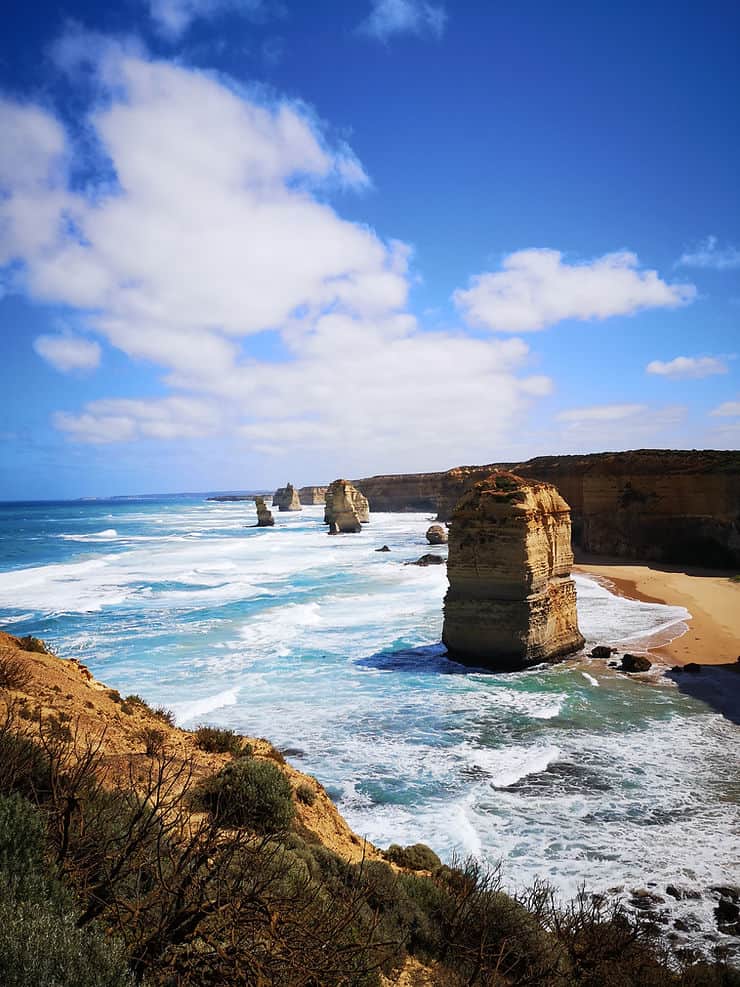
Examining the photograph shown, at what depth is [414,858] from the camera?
23.8 feet

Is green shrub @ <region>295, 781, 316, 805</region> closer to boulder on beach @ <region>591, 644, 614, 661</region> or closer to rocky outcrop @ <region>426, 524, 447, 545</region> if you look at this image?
boulder on beach @ <region>591, 644, 614, 661</region>

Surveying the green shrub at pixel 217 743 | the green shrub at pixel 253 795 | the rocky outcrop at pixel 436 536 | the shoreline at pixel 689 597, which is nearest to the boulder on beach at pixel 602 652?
the shoreline at pixel 689 597

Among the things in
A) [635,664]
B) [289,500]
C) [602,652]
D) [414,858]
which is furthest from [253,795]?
[289,500]

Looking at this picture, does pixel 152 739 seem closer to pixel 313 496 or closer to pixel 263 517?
pixel 263 517

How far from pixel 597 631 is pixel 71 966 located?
2189 cm

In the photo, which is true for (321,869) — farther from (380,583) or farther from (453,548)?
(380,583)

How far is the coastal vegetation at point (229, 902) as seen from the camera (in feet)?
10.5

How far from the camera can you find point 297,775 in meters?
8.39

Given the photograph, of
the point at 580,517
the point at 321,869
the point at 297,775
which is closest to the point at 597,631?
the point at 297,775

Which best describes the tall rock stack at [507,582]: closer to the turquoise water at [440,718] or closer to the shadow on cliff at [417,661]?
the shadow on cliff at [417,661]

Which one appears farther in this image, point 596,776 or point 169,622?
point 169,622

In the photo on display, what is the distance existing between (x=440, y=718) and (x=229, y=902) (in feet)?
36.7

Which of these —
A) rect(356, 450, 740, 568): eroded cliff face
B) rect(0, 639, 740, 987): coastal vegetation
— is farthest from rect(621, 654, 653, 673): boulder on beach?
rect(356, 450, 740, 568): eroded cliff face

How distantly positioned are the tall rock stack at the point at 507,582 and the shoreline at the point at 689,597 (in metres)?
3.90
